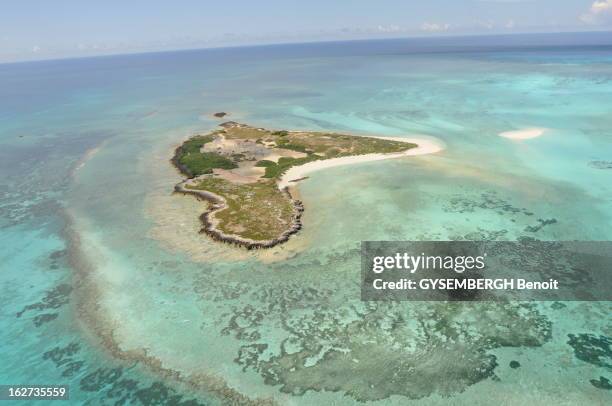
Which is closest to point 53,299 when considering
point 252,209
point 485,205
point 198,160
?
point 252,209

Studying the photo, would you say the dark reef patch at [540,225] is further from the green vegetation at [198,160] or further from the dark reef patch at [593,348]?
the green vegetation at [198,160]

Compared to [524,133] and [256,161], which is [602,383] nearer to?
[256,161]

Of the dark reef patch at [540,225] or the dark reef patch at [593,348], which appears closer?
the dark reef patch at [593,348]

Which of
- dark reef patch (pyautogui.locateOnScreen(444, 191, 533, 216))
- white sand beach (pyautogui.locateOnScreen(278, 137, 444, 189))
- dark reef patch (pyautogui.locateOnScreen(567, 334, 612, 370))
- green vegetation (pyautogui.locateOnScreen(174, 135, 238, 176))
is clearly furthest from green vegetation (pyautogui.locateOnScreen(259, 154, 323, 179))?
dark reef patch (pyautogui.locateOnScreen(567, 334, 612, 370))

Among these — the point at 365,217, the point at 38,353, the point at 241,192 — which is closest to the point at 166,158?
the point at 241,192

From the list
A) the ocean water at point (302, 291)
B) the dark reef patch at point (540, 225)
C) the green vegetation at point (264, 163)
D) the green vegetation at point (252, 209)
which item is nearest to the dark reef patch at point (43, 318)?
the ocean water at point (302, 291)

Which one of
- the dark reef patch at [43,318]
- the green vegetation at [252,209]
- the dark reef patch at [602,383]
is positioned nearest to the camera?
the dark reef patch at [602,383]

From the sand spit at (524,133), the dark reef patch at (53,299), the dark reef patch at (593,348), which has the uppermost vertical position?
the sand spit at (524,133)

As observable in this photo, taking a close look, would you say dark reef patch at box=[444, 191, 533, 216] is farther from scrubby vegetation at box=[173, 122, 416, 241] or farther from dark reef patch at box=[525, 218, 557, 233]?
scrubby vegetation at box=[173, 122, 416, 241]

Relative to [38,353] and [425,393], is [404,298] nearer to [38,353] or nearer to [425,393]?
[425,393]
